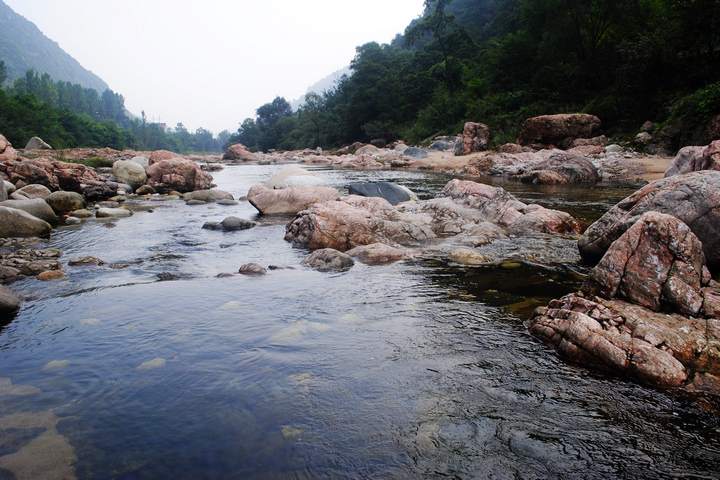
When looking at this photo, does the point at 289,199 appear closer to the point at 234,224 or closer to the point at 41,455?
the point at 234,224

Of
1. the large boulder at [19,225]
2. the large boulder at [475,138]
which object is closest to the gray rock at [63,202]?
the large boulder at [19,225]

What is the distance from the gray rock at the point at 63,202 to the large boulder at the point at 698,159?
1445 cm

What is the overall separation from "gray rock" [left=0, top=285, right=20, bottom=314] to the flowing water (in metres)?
0.13

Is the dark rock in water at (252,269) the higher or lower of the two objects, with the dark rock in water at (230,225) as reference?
lower

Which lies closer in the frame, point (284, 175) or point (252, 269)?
point (252, 269)

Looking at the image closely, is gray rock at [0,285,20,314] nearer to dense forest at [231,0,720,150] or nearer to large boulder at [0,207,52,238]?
large boulder at [0,207,52,238]

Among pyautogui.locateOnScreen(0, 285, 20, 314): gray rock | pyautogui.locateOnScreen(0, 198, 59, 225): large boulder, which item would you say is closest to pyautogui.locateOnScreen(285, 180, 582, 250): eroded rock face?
pyautogui.locateOnScreen(0, 285, 20, 314): gray rock

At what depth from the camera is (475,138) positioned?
28766 millimetres

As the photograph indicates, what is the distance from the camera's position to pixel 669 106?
20.3 m

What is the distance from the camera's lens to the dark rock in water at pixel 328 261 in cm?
599

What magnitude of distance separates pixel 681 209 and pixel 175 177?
15589 millimetres

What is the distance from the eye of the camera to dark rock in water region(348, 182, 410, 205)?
37.1 ft

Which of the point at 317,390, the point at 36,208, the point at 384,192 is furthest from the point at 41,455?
the point at 384,192

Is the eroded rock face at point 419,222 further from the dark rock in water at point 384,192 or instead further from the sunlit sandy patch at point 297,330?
the sunlit sandy patch at point 297,330
